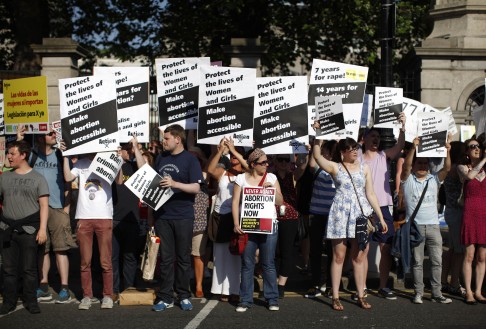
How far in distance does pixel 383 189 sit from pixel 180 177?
244 centimetres

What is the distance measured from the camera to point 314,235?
406 inches

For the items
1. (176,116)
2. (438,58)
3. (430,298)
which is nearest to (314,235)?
(430,298)

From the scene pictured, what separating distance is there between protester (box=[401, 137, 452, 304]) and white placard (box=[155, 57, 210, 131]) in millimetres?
2571

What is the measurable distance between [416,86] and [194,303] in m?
8.77

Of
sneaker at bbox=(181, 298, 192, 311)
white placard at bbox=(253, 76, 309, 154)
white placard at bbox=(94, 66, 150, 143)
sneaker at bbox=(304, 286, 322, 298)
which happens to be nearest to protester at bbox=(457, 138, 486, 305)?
Result: sneaker at bbox=(304, 286, 322, 298)

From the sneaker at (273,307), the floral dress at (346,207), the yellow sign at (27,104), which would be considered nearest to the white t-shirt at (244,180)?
the floral dress at (346,207)

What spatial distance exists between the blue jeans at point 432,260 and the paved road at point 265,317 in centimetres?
20

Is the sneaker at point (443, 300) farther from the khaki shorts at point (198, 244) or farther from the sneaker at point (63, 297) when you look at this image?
the sneaker at point (63, 297)

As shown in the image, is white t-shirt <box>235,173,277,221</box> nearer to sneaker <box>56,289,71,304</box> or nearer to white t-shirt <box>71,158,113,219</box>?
white t-shirt <box>71,158,113,219</box>

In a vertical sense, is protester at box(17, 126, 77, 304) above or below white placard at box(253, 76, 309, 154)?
below

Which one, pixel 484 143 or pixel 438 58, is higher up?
pixel 438 58

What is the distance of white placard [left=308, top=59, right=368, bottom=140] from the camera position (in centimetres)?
1048

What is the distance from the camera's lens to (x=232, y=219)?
9.98m

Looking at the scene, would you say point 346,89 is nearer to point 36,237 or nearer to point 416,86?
point 36,237
